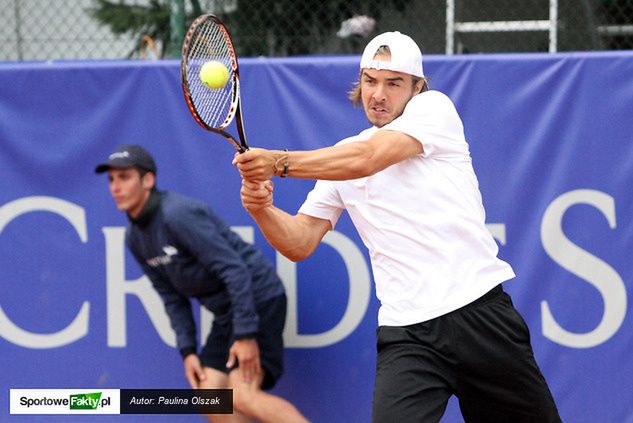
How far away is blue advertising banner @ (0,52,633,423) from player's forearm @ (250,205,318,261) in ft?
3.29

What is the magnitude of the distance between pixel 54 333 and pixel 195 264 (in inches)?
28.7

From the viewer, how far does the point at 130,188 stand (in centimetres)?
464

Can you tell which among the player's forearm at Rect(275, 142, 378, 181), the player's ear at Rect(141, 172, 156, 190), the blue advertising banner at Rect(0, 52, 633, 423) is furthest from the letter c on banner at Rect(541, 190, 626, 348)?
the player's ear at Rect(141, 172, 156, 190)

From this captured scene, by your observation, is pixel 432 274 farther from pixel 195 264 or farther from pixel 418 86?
pixel 195 264

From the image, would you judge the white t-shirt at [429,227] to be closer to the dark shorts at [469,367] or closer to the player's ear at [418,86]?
the dark shorts at [469,367]

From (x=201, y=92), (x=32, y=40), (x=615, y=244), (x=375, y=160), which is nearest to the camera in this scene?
(x=375, y=160)

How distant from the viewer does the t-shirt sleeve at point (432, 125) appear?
334 cm

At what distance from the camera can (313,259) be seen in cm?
466

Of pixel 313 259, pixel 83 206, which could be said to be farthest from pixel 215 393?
pixel 83 206

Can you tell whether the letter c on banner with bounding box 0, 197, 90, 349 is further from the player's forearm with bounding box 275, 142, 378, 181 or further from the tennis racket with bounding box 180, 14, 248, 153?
the player's forearm with bounding box 275, 142, 378, 181

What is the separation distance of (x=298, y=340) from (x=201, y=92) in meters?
1.51

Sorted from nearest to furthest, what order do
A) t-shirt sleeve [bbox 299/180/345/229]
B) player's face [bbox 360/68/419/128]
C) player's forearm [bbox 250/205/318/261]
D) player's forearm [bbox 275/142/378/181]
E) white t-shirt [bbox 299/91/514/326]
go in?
player's forearm [bbox 275/142/378/181]
white t-shirt [bbox 299/91/514/326]
player's forearm [bbox 250/205/318/261]
player's face [bbox 360/68/419/128]
t-shirt sleeve [bbox 299/180/345/229]

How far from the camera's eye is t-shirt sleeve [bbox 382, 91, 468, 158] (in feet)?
10.9

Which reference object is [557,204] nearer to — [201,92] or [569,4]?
[201,92]
